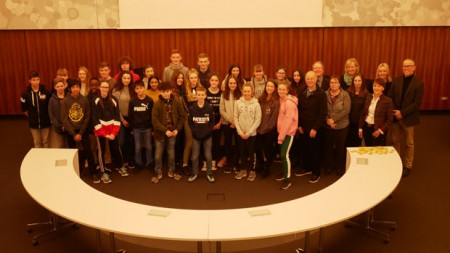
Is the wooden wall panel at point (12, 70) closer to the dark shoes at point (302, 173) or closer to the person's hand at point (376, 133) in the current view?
the dark shoes at point (302, 173)

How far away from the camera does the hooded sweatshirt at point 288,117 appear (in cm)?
529

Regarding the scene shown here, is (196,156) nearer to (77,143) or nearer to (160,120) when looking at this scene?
(160,120)

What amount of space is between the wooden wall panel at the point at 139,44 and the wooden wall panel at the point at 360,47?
3.22 m

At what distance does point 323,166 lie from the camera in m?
6.20

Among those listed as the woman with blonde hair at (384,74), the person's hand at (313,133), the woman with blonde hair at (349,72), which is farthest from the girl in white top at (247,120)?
the woman with blonde hair at (384,74)

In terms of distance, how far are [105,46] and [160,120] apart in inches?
150

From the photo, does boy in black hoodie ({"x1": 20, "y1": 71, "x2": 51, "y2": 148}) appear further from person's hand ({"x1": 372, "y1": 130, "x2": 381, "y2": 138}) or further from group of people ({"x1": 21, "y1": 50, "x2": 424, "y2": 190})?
person's hand ({"x1": 372, "y1": 130, "x2": 381, "y2": 138})

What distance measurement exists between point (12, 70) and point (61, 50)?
1152 mm

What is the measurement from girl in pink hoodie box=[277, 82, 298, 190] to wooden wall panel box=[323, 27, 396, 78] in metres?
3.79

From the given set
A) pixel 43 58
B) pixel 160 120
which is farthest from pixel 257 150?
pixel 43 58

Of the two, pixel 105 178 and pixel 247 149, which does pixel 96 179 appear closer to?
pixel 105 178

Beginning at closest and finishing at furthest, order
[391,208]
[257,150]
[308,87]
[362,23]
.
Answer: [391,208]
[308,87]
[257,150]
[362,23]

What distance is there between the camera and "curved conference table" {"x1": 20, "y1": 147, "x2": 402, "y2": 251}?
10.4 ft

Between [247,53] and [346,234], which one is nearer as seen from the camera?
[346,234]
